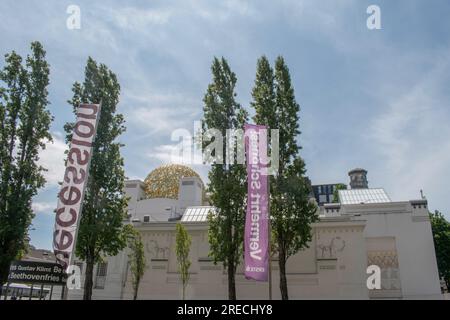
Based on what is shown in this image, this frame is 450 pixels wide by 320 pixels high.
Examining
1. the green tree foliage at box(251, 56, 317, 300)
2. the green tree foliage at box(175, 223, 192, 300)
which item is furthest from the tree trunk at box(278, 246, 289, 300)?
the green tree foliage at box(175, 223, 192, 300)

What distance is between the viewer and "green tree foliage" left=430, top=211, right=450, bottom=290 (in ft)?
137

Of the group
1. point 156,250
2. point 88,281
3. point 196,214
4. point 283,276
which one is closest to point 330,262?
point 283,276

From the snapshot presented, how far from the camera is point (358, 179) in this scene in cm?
4528

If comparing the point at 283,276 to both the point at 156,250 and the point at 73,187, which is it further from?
the point at 73,187

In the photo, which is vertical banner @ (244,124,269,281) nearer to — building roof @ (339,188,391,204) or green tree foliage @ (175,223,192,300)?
green tree foliage @ (175,223,192,300)

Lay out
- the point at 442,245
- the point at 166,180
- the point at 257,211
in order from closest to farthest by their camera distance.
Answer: the point at 257,211 < the point at 442,245 < the point at 166,180

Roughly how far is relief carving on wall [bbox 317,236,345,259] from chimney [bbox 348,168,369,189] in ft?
70.0

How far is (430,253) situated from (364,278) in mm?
7635

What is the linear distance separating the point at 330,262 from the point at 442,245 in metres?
26.3

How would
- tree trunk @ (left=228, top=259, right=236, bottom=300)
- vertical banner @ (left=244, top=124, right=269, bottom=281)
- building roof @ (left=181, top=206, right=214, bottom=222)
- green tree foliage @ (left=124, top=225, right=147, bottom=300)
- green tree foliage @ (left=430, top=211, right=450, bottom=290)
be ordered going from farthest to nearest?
1. green tree foliage @ (left=430, top=211, right=450, bottom=290)
2. building roof @ (left=181, top=206, right=214, bottom=222)
3. green tree foliage @ (left=124, top=225, right=147, bottom=300)
4. tree trunk @ (left=228, top=259, right=236, bottom=300)
5. vertical banner @ (left=244, top=124, right=269, bottom=281)

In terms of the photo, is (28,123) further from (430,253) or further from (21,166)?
(430,253)

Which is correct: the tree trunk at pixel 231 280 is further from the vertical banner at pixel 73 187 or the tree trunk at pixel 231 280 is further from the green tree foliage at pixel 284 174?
the vertical banner at pixel 73 187

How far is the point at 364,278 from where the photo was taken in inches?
944

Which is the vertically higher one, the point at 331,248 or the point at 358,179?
the point at 358,179
